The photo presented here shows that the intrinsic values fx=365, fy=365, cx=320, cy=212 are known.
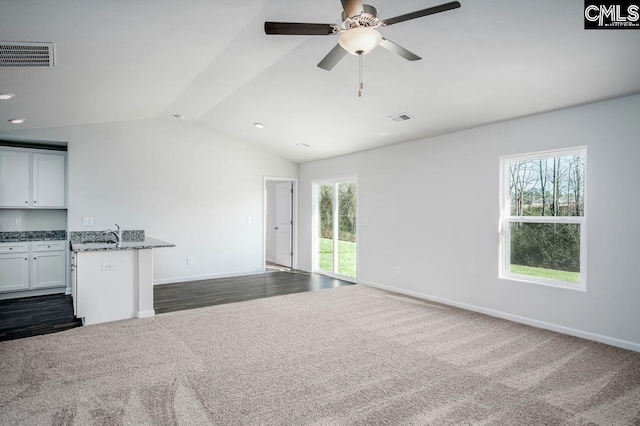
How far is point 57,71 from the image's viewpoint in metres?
3.36

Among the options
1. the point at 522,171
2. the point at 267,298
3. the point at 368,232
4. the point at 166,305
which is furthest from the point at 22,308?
the point at 522,171

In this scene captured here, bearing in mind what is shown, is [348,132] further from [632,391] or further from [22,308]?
[22,308]

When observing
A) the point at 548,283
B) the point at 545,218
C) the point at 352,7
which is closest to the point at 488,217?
the point at 545,218

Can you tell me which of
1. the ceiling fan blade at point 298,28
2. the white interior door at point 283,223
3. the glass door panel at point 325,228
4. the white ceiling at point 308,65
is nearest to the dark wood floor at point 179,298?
the glass door panel at point 325,228

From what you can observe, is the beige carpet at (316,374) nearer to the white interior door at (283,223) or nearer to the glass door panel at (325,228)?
the glass door panel at (325,228)

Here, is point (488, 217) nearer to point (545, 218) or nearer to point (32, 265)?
point (545, 218)

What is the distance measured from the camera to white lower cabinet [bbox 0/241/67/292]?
217 inches

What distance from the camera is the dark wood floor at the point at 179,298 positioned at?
14.2 feet

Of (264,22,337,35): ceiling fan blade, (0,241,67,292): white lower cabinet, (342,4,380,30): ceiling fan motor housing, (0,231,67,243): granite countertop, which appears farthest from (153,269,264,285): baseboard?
(342,4,380,30): ceiling fan motor housing

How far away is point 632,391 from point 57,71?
5.48 m

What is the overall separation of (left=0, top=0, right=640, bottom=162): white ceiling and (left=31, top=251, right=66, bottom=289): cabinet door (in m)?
2.01

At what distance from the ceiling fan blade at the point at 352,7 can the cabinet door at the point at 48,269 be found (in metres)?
6.02

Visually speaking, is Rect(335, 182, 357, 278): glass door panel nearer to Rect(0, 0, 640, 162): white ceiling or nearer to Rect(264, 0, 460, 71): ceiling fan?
Rect(0, 0, 640, 162): white ceiling

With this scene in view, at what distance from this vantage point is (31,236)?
5.89 metres
